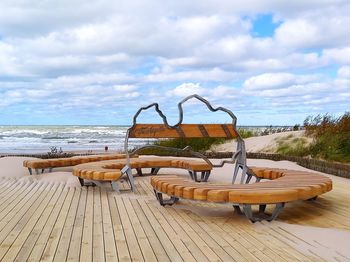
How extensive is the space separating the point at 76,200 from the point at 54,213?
0.87 m

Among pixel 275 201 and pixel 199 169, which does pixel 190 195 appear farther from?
pixel 199 169

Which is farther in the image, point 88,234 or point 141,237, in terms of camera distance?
point 88,234

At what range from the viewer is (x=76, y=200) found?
5.77 metres

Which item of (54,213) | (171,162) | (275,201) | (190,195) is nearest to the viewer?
(275,201)

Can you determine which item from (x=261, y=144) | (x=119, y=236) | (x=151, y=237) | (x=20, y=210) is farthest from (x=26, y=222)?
(x=261, y=144)

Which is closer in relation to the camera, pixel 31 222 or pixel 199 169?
pixel 31 222

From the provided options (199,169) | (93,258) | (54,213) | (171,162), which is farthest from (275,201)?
(171,162)

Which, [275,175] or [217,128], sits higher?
[217,128]

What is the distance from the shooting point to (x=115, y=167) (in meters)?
7.46

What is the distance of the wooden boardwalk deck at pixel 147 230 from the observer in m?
3.32

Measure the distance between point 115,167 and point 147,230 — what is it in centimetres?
348

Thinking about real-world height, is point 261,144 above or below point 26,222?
above

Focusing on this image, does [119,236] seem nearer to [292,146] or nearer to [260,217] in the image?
[260,217]

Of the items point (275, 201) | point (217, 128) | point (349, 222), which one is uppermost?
point (217, 128)
